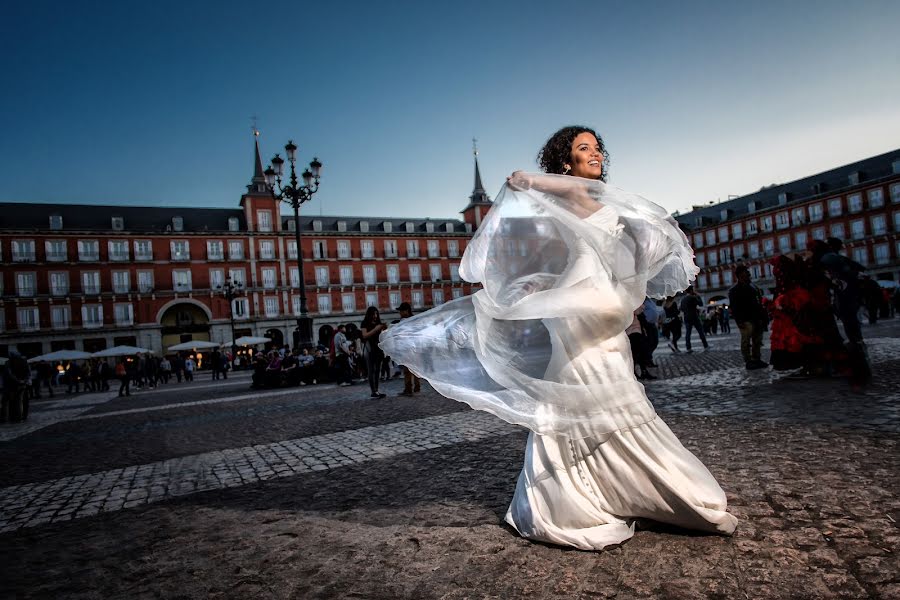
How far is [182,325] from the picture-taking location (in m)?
43.8

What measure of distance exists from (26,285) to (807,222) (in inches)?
2662

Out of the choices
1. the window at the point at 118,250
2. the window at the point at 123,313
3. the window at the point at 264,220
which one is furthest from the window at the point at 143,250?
the window at the point at 264,220

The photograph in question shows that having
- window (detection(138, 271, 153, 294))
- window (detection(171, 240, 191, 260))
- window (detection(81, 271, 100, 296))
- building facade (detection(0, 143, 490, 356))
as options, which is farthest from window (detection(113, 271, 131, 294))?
window (detection(171, 240, 191, 260))

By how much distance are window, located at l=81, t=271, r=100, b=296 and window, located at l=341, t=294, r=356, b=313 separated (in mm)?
19781

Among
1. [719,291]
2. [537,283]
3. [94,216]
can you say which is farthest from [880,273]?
[94,216]

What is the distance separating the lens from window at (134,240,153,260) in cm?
4304

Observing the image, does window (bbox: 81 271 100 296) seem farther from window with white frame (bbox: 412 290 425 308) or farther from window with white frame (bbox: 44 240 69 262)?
window with white frame (bbox: 412 290 425 308)

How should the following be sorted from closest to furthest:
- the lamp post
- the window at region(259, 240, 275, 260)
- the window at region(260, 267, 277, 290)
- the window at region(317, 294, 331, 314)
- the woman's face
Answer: the woman's face
the lamp post
the window at region(260, 267, 277, 290)
the window at region(259, 240, 275, 260)
the window at region(317, 294, 331, 314)

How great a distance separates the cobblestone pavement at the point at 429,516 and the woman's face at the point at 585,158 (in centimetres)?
164

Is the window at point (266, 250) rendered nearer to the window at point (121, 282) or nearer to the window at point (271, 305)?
the window at point (271, 305)

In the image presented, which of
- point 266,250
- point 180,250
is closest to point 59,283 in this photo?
point 180,250

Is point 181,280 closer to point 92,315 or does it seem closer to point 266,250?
point 92,315

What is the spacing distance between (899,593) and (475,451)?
268cm

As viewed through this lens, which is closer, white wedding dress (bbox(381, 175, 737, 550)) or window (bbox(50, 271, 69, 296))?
white wedding dress (bbox(381, 175, 737, 550))
